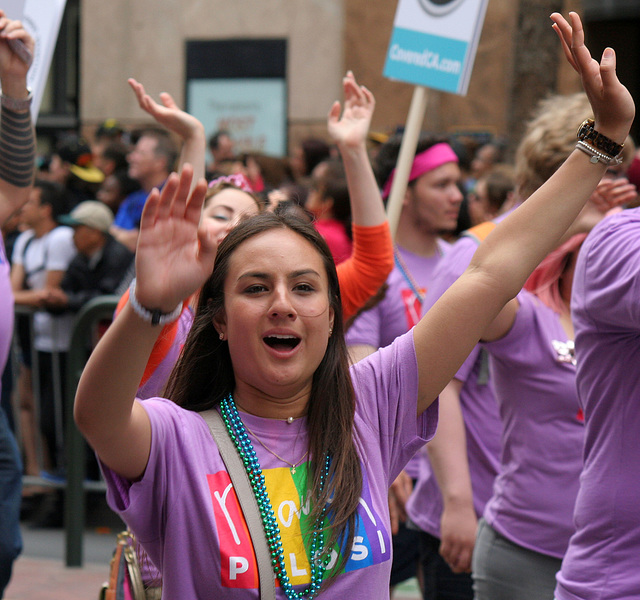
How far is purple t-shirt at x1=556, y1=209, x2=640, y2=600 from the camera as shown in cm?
243

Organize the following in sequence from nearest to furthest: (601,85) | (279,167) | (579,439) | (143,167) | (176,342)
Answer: (601,85)
(176,342)
(579,439)
(143,167)
(279,167)

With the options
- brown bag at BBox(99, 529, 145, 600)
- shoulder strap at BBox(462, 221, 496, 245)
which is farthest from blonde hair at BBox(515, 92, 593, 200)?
brown bag at BBox(99, 529, 145, 600)

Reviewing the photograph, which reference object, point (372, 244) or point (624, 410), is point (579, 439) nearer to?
point (624, 410)

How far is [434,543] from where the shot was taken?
3.87 meters

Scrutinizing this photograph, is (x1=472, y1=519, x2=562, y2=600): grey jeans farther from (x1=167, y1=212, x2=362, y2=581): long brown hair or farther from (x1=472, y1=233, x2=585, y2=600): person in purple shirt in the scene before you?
(x1=167, y1=212, x2=362, y2=581): long brown hair

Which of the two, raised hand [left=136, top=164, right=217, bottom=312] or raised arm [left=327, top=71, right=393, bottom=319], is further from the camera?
raised arm [left=327, top=71, right=393, bottom=319]

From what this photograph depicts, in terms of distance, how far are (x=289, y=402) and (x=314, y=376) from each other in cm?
10

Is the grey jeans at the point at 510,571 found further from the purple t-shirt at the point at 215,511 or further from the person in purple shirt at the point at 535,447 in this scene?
the purple t-shirt at the point at 215,511

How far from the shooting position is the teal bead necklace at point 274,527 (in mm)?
2043

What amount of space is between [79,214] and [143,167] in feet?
3.67

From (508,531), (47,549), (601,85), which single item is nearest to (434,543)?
(508,531)

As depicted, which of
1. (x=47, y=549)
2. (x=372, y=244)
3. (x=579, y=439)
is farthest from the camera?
(x=47, y=549)

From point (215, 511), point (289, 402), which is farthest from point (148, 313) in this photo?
point (289, 402)

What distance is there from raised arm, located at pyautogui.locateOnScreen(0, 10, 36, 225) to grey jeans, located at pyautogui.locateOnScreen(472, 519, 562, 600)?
1991mm
